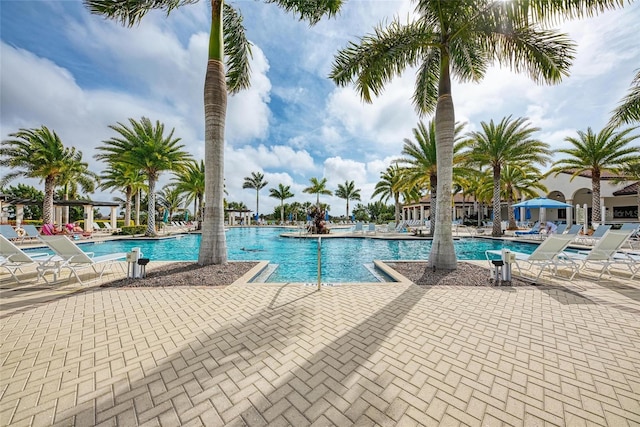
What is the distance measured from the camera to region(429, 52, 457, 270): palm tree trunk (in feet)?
22.4

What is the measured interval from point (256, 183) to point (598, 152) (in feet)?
148

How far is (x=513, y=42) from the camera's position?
265 inches

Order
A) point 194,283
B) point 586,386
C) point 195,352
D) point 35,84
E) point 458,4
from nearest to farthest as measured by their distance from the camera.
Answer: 1. point 586,386
2. point 195,352
3. point 194,283
4. point 458,4
5. point 35,84

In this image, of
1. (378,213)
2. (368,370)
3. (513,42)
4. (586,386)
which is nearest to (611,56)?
(513,42)

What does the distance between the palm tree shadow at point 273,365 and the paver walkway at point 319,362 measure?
1cm

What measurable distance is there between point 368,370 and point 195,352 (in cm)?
184

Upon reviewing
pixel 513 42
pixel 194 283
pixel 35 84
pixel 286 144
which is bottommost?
pixel 194 283

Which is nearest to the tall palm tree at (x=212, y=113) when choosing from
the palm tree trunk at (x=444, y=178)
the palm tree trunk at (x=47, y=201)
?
the palm tree trunk at (x=444, y=178)

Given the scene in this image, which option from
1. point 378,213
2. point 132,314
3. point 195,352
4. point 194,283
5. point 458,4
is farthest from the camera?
point 378,213

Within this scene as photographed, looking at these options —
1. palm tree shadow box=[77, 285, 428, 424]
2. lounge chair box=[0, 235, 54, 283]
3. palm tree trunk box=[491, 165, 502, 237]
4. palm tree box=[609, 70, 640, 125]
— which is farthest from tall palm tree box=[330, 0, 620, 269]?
palm tree trunk box=[491, 165, 502, 237]

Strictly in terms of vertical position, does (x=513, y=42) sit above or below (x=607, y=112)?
above

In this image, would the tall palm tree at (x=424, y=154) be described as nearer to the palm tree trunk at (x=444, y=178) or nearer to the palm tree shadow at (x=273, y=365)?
the palm tree trunk at (x=444, y=178)

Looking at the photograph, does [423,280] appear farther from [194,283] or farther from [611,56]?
[611,56]

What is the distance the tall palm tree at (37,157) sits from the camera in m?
17.0
